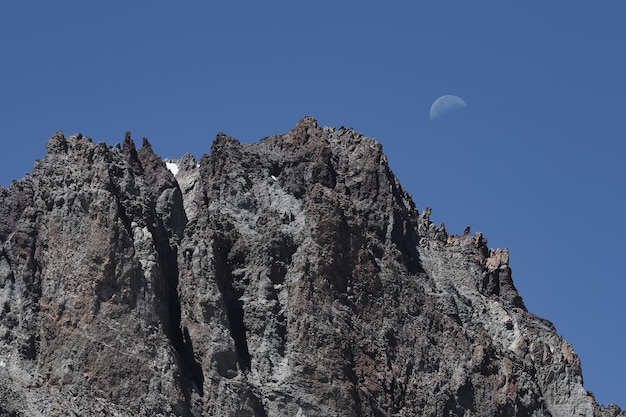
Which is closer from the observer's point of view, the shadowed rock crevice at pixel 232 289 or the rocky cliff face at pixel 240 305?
the rocky cliff face at pixel 240 305

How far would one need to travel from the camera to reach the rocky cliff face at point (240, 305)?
122m

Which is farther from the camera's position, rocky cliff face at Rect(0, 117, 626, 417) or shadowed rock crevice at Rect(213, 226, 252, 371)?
Result: shadowed rock crevice at Rect(213, 226, 252, 371)

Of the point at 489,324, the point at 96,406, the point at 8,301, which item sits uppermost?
the point at 489,324

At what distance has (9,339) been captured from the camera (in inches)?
4867

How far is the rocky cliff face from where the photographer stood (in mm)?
122250

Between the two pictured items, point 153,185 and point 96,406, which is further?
point 153,185

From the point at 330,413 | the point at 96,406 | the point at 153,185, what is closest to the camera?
the point at 96,406

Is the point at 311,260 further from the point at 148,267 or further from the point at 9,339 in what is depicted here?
the point at 9,339

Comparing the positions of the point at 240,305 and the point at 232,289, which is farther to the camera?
the point at 232,289

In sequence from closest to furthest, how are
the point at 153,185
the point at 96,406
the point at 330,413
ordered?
1. the point at 96,406
2. the point at 330,413
3. the point at 153,185

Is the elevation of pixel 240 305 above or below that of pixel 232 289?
below

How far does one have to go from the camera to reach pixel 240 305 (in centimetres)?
13150

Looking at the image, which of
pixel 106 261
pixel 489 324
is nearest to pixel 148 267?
pixel 106 261

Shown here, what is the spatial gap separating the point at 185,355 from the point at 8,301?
35.0 ft
